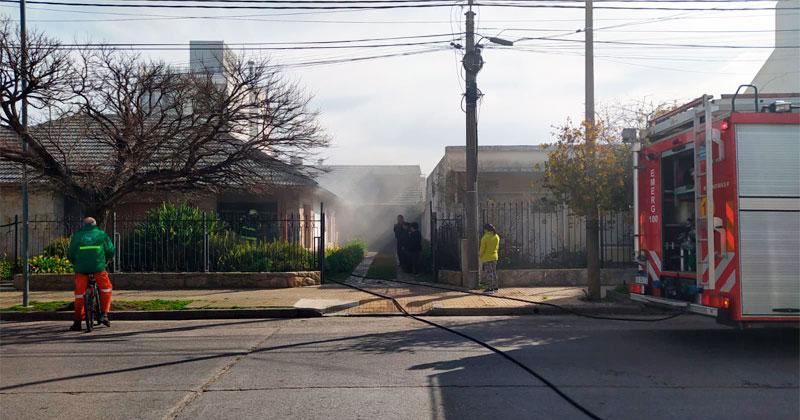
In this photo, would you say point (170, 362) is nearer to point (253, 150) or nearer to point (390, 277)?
point (253, 150)

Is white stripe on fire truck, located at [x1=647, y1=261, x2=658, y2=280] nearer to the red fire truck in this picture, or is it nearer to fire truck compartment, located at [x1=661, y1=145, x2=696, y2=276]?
fire truck compartment, located at [x1=661, y1=145, x2=696, y2=276]

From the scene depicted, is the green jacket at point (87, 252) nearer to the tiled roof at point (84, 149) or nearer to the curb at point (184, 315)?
the curb at point (184, 315)

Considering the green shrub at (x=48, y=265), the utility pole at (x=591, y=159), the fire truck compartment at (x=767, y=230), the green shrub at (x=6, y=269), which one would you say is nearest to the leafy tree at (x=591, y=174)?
the utility pole at (x=591, y=159)

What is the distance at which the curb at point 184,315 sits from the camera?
472 inches

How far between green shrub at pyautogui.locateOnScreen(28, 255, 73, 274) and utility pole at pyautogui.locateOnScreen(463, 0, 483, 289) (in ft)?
30.3

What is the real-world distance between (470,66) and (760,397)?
1020cm

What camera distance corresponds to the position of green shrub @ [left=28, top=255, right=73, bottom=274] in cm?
1619

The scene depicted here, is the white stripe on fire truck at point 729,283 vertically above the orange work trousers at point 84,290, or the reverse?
the white stripe on fire truck at point 729,283

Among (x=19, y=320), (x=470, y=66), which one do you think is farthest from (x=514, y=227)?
(x=19, y=320)

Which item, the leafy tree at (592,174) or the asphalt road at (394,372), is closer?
the asphalt road at (394,372)

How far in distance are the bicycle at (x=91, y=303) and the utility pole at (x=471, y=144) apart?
7.56m

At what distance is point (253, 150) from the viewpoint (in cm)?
1380

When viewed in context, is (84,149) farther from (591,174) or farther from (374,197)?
(374,197)

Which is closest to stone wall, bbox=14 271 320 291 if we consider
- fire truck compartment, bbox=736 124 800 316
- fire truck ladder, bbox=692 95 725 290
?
fire truck ladder, bbox=692 95 725 290
